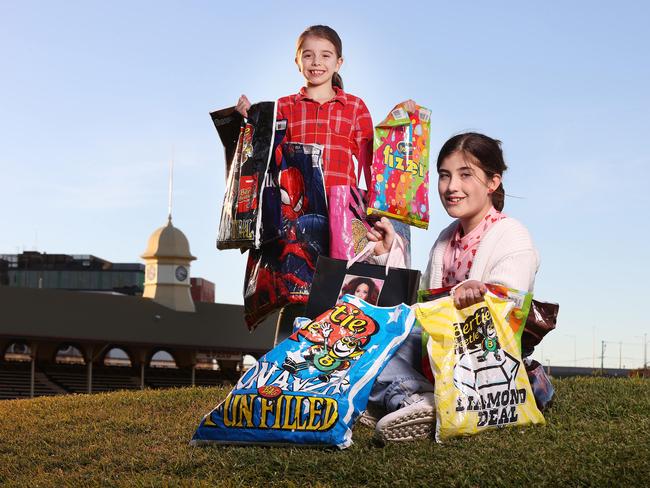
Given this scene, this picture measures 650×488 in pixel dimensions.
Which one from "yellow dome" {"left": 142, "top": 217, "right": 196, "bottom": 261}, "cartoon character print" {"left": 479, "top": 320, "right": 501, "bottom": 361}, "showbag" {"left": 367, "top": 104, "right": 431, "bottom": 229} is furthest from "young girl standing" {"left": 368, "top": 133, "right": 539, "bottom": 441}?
"yellow dome" {"left": 142, "top": 217, "right": 196, "bottom": 261}

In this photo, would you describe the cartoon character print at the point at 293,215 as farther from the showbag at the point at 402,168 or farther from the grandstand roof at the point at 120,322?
the grandstand roof at the point at 120,322

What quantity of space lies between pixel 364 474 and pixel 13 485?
5.81 ft

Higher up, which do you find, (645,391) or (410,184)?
(410,184)

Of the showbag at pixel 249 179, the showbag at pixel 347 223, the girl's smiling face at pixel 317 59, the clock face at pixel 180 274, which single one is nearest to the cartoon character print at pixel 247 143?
the showbag at pixel 249 179

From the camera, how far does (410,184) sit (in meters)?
5.88

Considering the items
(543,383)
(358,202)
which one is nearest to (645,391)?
(543,383)

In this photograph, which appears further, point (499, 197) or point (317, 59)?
point (317, 59)

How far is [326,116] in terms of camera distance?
19.8ft

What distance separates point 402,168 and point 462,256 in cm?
128

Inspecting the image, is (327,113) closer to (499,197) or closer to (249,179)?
(249,179)

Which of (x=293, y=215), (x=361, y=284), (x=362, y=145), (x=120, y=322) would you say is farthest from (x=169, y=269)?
(x=361, y=284)

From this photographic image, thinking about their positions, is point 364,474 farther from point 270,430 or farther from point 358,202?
point 358,202

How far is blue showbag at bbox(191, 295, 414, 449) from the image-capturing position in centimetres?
421

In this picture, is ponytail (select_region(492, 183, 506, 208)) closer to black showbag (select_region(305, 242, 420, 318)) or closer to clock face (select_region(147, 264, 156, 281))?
black showbag (select_region(305, 242, 420, 318))
